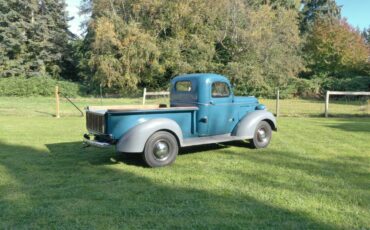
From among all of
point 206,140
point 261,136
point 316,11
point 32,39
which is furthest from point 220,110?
point 316,11

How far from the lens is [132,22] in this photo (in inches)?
1128

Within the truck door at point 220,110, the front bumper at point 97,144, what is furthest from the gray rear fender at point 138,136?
the truck door at point 220,110

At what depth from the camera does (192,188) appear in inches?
203

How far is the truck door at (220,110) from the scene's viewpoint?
293 inches

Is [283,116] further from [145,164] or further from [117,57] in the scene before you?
[117,57]

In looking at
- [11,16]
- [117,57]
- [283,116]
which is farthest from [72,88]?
[283,116]

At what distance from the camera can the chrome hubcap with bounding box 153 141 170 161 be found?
6465mm

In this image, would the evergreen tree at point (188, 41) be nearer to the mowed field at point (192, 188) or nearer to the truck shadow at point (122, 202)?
the mowed field at point (192, 188)

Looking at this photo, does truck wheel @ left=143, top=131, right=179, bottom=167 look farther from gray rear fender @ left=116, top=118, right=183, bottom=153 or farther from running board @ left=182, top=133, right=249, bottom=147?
running board @ left=182, top=133, right=249, bottom=147

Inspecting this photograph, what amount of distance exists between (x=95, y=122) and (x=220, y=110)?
2.53 m

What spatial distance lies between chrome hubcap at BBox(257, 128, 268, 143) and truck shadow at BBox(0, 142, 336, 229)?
2573 millimetres

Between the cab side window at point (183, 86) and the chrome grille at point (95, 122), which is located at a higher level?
the cab side window at point (183, 86)

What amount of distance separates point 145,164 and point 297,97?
27.6 m

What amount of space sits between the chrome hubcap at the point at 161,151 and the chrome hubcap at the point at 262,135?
251 cm
